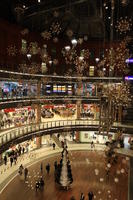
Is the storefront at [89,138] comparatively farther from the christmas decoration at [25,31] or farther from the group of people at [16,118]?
the christmas decoration at [25,31]

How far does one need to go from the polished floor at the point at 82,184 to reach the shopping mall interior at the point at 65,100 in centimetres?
6

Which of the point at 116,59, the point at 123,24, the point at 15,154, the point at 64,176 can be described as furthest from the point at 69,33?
the point at 64,176

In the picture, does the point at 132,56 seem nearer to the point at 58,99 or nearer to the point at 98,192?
the point at 58,99

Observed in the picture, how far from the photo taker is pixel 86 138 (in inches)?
1015

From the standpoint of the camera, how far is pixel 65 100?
24.2 metres

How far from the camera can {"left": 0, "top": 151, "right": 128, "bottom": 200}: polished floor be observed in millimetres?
13773

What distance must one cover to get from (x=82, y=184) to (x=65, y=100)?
10.6m

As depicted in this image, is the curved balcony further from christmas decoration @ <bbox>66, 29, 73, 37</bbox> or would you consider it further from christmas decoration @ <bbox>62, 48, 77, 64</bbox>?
christmas decoration @ <bbox>66, 29, 73, 37</bbox>

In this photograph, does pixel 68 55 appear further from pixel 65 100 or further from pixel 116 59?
pixel 65 100

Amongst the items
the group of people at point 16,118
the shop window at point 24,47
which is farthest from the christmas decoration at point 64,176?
the shop window at point 24,47

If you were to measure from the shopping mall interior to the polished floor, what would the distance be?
6cm

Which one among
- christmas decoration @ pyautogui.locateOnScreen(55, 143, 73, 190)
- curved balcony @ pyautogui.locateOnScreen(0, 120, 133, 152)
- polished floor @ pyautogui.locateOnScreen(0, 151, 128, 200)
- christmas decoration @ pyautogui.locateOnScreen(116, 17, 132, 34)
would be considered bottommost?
polished floor @ pyautogui.locateOnScreen(0, 151, 128, 200)

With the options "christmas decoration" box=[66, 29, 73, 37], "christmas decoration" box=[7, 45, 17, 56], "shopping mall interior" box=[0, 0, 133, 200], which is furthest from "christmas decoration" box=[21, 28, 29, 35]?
"christmas decoration" box=[66, 29, 73, 37]

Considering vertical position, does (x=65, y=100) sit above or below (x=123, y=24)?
below
